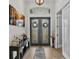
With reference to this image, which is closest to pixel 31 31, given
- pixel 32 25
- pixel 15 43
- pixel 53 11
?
pixel 32 25

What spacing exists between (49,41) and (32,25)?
2053mm

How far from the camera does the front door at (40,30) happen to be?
549 inches

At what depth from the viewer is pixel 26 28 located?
1339 cm

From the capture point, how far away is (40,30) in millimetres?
14070

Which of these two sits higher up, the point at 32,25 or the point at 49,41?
the point at 32,25

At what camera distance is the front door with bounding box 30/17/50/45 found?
13945mm

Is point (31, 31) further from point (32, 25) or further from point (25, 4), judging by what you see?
point (25, 4)
